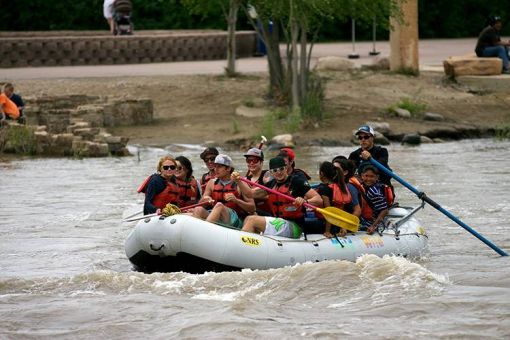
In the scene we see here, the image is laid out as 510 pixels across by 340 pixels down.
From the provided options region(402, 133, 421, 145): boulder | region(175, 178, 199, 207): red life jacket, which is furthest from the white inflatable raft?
region(402, 133, 421, 145): boulder

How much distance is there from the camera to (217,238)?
14.3 m

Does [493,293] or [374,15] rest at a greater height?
[374,15]

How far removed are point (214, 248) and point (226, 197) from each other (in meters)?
0.71

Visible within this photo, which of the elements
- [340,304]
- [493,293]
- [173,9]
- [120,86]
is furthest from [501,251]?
[173,9]

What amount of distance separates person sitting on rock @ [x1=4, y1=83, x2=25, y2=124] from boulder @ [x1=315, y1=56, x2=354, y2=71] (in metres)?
8.15

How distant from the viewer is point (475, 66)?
31.6 m

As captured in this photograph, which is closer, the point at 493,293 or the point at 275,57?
the point at 493,293

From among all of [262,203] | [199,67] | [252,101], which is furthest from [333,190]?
[199,67]

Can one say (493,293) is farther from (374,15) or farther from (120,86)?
(120,86)

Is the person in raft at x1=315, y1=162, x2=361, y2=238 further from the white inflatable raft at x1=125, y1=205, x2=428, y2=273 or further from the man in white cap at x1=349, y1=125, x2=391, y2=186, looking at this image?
the man in white cap at x1=349, y1=125, x2=391, y2=186

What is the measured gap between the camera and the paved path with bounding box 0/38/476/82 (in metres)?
32.4

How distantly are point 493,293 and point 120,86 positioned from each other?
17.6 m

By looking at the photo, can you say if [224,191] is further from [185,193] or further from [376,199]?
[376,199]

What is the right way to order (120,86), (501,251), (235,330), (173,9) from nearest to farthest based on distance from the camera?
(235,330), (501,251), (120,86), (173,9)
